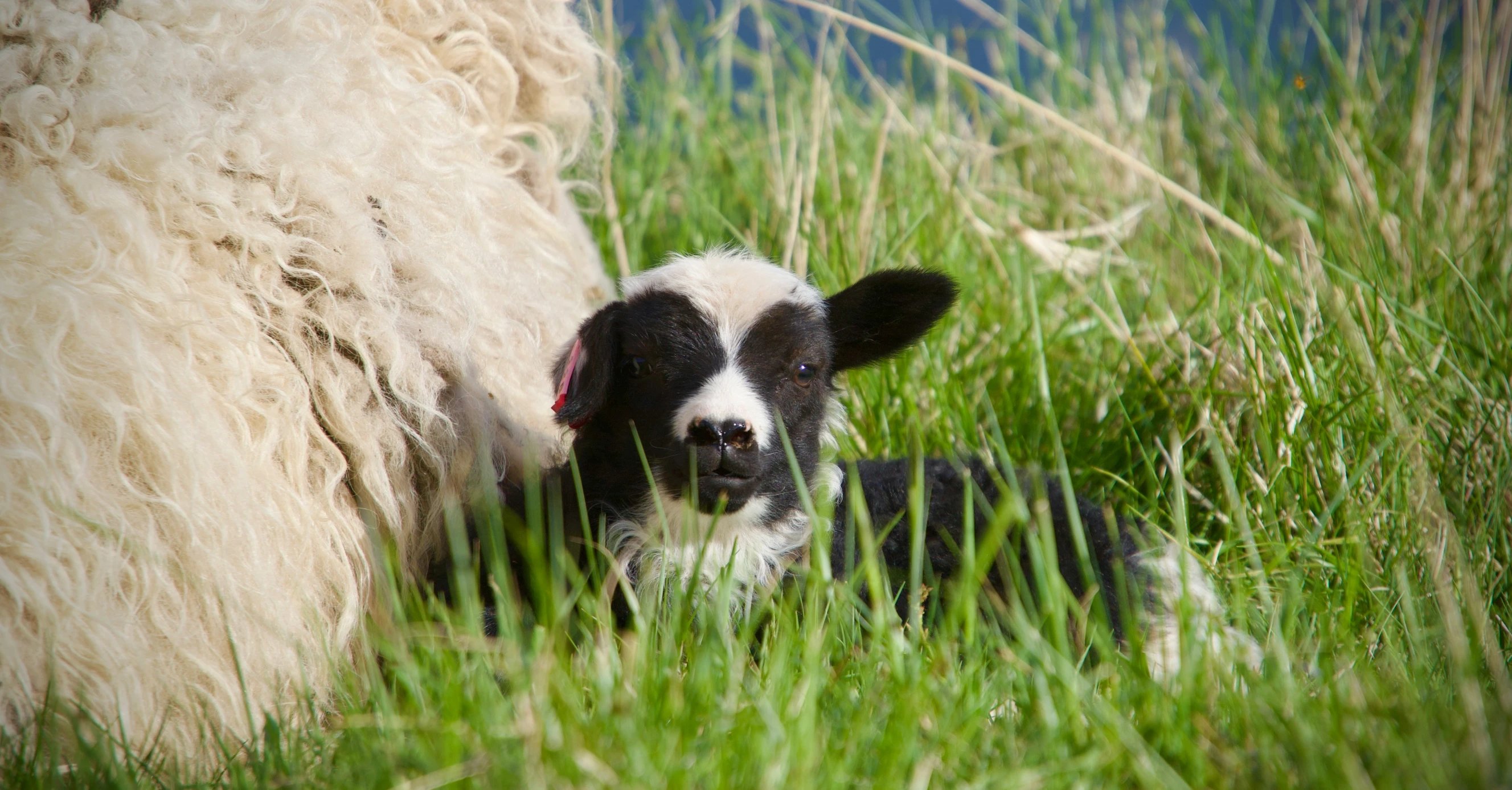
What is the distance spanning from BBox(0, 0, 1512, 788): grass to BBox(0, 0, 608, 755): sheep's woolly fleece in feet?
0.54

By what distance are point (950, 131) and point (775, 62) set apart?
83 cm

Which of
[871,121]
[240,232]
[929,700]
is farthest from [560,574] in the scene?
[871,121]

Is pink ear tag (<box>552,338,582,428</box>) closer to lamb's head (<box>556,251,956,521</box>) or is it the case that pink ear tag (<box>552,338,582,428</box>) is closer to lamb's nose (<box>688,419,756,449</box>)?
lamb's head (<box>556,251,956,521</box>)

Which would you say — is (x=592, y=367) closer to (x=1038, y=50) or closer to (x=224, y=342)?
(x=224, y=342)

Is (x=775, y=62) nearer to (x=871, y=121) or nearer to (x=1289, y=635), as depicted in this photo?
(x=871, y=121)

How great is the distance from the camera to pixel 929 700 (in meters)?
1.69

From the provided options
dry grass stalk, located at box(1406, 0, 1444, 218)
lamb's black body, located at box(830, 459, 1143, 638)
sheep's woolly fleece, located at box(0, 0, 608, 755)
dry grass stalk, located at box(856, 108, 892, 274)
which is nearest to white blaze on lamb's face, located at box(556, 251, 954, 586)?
lamb's black body, located at box(830, 459, 1143, 638)

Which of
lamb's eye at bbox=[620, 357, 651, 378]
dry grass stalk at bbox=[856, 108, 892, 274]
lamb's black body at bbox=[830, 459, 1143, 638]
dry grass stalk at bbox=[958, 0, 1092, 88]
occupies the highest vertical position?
dry grass stalk at bbox=[958, 0, 1092, 88]

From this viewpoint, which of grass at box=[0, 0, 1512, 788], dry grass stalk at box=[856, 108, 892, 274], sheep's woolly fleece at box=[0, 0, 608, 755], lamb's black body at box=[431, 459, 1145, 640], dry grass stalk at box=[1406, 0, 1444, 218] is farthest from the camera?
dry grass stalk at box=[1406, 0, 1444, 218]

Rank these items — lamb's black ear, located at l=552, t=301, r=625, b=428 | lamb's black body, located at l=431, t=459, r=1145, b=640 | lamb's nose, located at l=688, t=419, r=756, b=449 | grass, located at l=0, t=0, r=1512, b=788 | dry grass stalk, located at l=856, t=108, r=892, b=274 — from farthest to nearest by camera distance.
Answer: dry grass stalk, located at l=856, t=108, r=892, b=274 < lamb's black body, located at l=431, t=459, r=1145, b=640 < lamb's black ear, located at l=552, t=301, r=625, b=428 < lamb's nose, located at l=688, t=419, r=756, b=449 < grass, located at l=0, t=0, r=1512, b=788

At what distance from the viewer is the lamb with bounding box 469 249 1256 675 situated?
2098mm

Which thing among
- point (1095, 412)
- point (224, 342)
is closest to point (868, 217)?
point (1095, 412)

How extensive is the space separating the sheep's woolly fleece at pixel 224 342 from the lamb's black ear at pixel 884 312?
28.3 inches

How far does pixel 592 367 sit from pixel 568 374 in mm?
74
